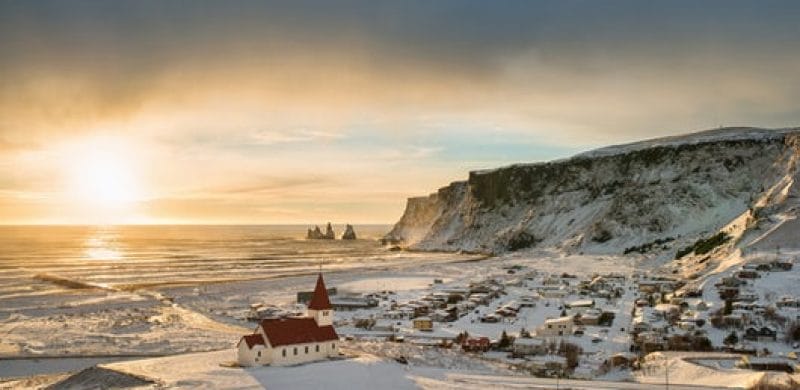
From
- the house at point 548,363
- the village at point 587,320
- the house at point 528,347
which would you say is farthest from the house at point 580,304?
the house at point 548,363

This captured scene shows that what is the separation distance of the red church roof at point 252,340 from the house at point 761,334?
28.2 metres

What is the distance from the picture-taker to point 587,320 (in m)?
48.2

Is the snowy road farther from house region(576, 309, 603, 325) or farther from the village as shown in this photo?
house region(576, 309, 603, 325)

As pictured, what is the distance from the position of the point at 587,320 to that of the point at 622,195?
77490 millimetres

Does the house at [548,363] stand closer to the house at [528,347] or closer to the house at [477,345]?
the house at [528,347]

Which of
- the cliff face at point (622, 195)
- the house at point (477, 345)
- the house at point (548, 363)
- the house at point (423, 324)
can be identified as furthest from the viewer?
the cliff face at point (622, 195)

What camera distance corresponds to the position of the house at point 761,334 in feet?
131

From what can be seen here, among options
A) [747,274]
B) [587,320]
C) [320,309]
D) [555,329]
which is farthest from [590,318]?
[320,309]

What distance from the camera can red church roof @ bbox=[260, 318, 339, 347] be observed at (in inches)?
1259

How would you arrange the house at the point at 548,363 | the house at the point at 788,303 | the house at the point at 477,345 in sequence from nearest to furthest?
the house at the point at 548,363
the house at the point at 477,345
the house at the point at 788,303

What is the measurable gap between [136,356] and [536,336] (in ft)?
78.2

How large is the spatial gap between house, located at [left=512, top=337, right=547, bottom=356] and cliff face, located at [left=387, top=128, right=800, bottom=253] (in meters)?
64.3

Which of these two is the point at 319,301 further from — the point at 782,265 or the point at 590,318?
the point at 782,265

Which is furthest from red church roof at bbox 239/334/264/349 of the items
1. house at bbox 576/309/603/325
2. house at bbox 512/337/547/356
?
house at bbox 576/309/603/325
